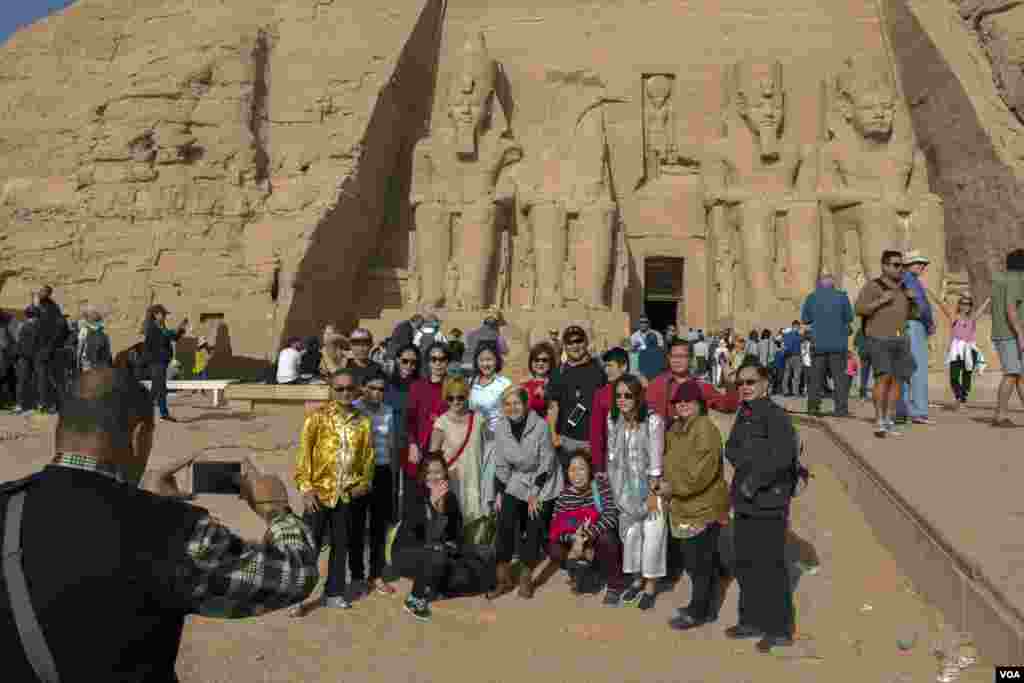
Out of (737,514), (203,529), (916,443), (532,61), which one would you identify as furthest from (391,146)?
(203,529)

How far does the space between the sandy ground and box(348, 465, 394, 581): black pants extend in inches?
6.9

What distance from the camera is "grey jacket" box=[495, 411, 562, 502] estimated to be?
5.47 m

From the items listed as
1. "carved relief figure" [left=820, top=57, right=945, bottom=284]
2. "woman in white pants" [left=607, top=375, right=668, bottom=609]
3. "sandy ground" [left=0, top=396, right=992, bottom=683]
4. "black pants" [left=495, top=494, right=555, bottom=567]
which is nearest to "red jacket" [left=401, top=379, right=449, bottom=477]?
"black pants" [left=495, top=494, right=555, bottom=567]

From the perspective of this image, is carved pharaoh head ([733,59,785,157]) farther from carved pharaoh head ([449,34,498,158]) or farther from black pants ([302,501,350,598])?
black pants ([302,501,350,598])

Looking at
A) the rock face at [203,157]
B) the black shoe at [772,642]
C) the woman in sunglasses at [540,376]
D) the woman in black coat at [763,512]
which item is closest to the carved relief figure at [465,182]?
the rock face at [203,157]

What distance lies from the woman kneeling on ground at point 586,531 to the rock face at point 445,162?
797cm

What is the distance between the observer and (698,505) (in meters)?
4.86

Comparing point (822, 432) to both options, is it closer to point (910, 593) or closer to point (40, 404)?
point (910, 593)

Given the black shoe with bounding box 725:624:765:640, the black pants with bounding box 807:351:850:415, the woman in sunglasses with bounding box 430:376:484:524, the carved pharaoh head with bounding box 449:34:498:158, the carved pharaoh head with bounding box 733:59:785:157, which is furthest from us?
the carved pharaoh head with bounding box 733:59:785:157

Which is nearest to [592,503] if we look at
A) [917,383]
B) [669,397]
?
[669,397]

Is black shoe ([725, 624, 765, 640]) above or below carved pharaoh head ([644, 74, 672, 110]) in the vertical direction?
below

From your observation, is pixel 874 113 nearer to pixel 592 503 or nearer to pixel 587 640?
pixel 592 503

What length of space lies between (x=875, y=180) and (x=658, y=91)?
363 cm

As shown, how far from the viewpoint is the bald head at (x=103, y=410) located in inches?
74.0
